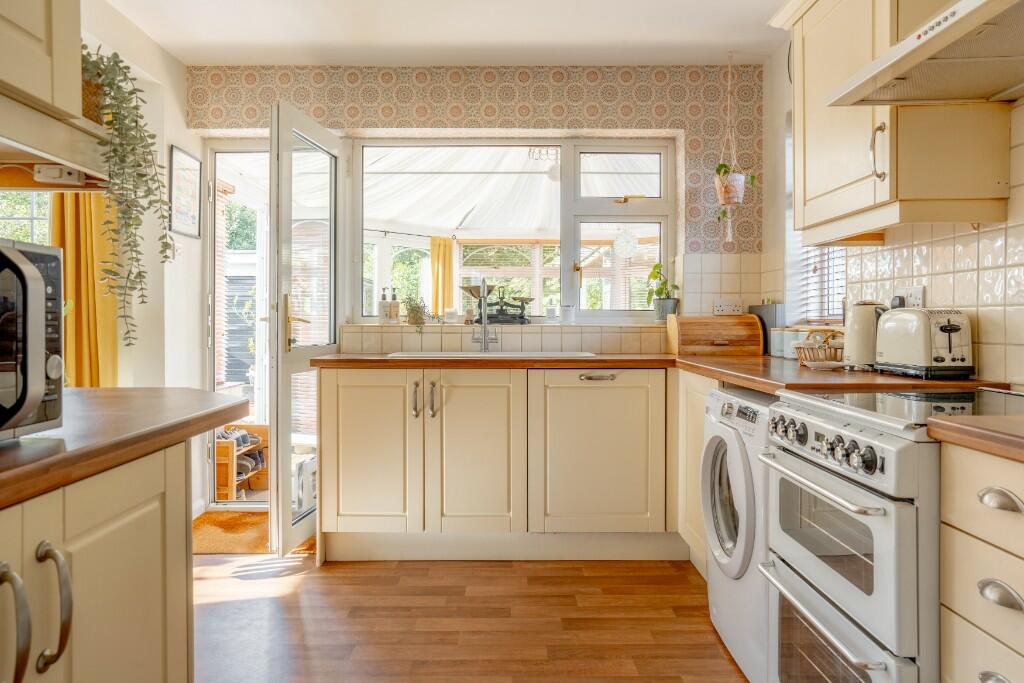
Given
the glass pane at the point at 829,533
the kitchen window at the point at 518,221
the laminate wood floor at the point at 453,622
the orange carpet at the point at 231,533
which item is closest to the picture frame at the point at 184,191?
the kitchen window at the point at 518,221

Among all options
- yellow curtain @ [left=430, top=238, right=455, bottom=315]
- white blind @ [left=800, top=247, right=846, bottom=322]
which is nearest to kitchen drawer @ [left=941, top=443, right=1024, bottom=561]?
white blind @ [left=800, top=247, right=846, bottom=322]

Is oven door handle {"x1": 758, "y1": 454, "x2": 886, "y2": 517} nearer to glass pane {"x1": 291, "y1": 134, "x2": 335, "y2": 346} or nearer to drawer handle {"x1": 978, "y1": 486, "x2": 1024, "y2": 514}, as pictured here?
drawer handle {"x1": 978, "y1": 486, "x2": 1024, "y2": 514}

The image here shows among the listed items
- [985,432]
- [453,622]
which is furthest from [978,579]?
[453,622]

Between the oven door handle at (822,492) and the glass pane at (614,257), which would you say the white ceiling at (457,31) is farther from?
the oven door handle at (822,492)

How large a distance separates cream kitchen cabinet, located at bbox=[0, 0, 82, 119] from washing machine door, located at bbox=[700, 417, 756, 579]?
187 centimetres

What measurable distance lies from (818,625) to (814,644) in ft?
0.43

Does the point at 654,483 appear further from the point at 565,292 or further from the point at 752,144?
the point at 752,144

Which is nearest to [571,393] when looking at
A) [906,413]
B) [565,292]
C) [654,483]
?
[654,483]

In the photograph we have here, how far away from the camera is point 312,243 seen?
3045 mm

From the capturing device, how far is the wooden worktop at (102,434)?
742mm

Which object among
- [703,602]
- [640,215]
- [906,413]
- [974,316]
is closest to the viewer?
[906,413]

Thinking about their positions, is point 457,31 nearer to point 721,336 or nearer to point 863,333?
point 721,336

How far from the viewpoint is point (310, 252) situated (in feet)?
9.93

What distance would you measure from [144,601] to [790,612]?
1473 millimetres
